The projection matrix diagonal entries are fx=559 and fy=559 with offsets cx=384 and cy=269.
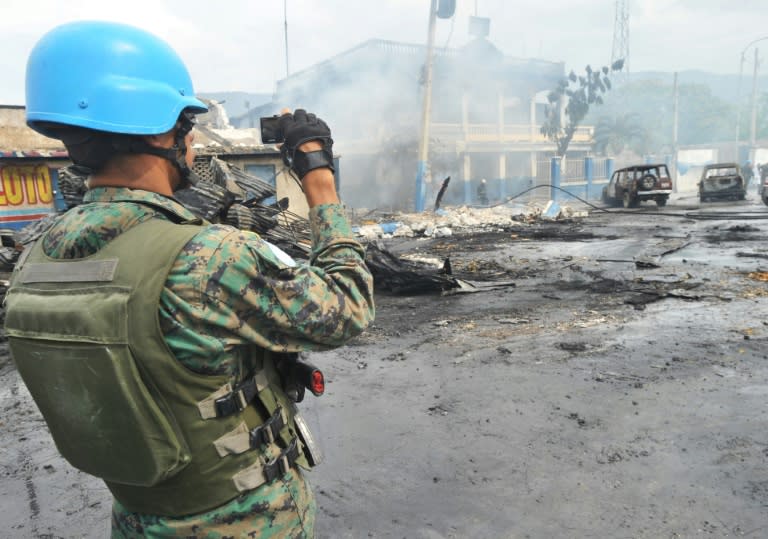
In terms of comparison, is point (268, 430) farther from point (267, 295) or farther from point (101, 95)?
point (101, 95)

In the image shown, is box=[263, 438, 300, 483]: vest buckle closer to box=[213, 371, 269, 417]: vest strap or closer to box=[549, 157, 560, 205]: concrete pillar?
box=[213, 371, 269, 417]: vest strap

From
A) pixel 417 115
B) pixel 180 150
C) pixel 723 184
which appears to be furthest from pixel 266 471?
pixel 417 115

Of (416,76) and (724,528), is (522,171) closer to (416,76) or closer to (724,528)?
(416,76)

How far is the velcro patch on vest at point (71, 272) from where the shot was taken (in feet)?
3.06

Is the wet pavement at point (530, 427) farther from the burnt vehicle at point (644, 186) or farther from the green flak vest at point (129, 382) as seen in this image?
the burnt vehicle at point (644, 186)

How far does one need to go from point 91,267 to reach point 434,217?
17.3m

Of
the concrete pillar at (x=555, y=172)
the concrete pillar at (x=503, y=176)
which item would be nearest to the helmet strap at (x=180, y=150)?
the concrete pillar at (x=555, y=172)

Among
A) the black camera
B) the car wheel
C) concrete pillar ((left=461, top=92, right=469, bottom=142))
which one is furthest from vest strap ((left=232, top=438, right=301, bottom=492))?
concrete pillar ((left=461, top=92, right=469, bottom=142))

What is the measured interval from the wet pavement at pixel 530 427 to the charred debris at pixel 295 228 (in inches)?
30.9

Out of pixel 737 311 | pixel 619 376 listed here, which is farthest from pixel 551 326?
pixel 737 311

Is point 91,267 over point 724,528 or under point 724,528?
over

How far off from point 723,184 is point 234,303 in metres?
23.9

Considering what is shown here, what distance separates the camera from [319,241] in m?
1.22

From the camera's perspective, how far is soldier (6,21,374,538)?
0.94 meters
